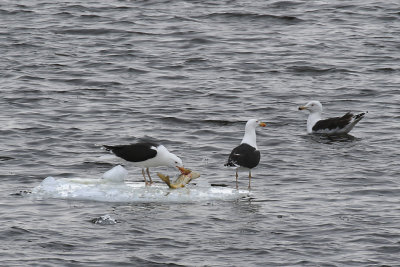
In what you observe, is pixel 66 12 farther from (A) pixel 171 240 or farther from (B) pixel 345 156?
(A) pixel 171 240

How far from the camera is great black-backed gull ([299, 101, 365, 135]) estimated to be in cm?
2148

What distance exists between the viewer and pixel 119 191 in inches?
627

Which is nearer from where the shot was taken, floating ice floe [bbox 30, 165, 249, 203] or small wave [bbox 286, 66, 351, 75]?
floating ice floe [bbox 30, 165, 249, 203]

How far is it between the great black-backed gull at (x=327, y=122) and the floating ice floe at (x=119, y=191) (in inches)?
232

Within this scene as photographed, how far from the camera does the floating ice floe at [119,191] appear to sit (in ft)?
51.4

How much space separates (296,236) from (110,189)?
369 cm

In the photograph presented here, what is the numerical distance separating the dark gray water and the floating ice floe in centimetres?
28

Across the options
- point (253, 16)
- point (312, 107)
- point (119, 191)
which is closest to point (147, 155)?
point (119, 191)

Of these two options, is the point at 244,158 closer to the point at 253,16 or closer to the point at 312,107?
the point at 312,107

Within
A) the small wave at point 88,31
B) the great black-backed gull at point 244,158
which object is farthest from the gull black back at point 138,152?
the small wave at point 88,31

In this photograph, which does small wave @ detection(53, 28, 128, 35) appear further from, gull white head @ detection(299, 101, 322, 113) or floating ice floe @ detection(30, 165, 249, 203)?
floating ice floe @ detection(30, 165, 249, 203)

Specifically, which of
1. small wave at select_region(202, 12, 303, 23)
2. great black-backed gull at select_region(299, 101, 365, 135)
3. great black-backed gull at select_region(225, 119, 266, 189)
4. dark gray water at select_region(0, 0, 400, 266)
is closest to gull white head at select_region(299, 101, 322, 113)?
great black-backed gull at select_region(299, 101, 365, 135)

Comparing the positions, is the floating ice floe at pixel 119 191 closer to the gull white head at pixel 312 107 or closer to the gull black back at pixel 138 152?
the gull black back at pixel 138 152

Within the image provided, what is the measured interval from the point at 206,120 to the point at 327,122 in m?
2.91
